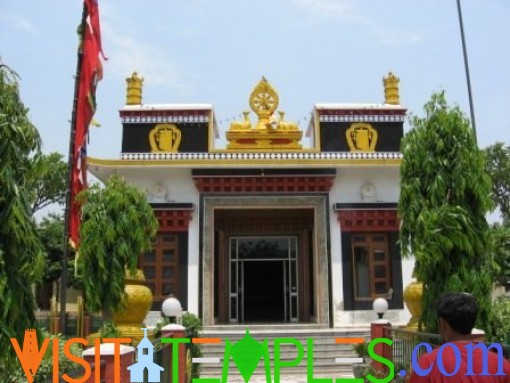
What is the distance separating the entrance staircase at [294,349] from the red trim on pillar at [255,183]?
127 inches

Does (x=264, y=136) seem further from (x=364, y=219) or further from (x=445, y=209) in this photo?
(x=445, y=209)

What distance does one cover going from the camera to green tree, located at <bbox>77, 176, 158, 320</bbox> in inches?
353

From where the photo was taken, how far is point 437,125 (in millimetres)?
8148

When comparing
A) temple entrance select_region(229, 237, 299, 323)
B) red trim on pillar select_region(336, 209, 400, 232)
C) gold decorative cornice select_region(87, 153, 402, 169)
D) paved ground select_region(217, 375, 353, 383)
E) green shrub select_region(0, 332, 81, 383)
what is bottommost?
paved ground select_region(217, 375, 353, 383)

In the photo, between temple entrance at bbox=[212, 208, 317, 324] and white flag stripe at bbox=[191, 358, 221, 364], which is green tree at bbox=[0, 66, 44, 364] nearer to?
white flag stripe at bbox=[191, 358, 221, 364]

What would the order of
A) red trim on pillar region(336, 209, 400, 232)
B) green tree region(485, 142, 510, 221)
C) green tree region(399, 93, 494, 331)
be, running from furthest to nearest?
green tree region(485, 142, 510, 221) < red trim on pillar region(336, 209, 400, 232) < green tree region(399, 93, 494, 331)

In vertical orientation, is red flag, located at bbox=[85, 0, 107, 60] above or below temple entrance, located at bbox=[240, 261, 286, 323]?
above

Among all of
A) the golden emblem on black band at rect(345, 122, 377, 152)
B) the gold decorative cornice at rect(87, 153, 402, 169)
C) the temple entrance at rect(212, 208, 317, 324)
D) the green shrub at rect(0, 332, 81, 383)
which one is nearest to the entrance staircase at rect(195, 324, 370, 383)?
the temple entrance at rect(212, 208, 317, 324)

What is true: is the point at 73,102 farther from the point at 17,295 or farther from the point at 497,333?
the point at 497,333

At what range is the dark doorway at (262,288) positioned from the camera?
53.6 ft

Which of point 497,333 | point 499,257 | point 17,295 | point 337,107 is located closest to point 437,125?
point 497,333

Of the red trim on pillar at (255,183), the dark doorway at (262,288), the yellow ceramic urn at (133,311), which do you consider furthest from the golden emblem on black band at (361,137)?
the yellow ceramic urn at (133,311)

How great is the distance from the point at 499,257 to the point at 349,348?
10181 millimetres

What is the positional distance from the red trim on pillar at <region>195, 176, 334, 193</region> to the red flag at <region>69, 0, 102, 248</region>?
3750mm
